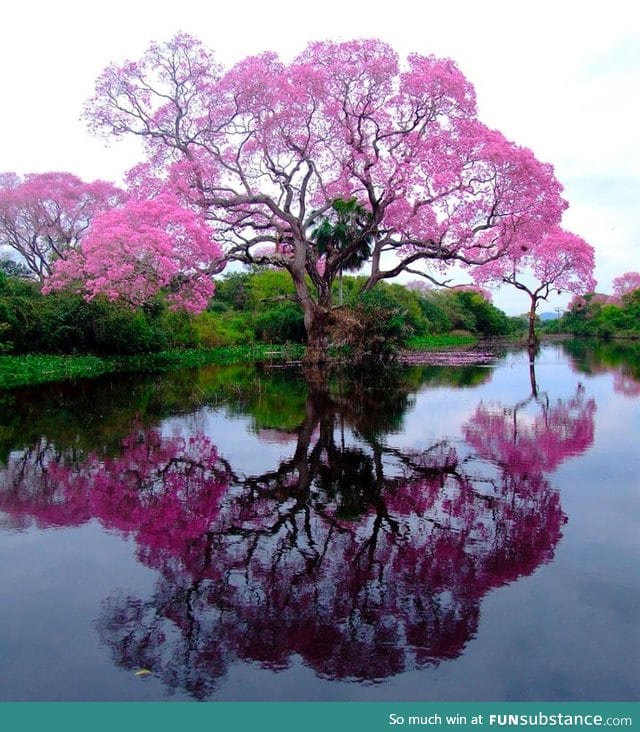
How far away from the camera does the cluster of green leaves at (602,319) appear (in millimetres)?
57406

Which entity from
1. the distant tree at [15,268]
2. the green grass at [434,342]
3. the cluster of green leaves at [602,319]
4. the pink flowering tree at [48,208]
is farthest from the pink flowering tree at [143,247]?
the cluster of green leaves at [602,319]

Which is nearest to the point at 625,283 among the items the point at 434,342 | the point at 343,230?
the point at 434,342

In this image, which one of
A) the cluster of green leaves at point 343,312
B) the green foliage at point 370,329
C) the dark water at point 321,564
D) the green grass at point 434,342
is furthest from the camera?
the green grass at point 434,342

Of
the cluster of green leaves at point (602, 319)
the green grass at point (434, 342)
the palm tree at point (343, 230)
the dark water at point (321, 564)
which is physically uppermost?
the palm tree at point (343, 230)

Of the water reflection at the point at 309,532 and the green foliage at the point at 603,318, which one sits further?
the green foliage at the point at 603,318

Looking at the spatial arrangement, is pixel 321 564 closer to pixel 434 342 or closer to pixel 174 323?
pixel 174 323

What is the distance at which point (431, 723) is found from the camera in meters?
3.25

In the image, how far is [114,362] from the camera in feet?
88.5

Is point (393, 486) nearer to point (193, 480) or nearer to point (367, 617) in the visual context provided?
point (193, 480)

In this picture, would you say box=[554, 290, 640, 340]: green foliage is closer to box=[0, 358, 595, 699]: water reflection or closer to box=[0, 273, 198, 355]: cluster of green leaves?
box=[0, 273, 198, 355]: cluster of green leaves

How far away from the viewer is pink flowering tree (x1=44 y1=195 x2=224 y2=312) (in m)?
18.5

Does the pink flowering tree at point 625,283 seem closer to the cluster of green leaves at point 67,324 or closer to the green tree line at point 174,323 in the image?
the green tree line at point 174,323

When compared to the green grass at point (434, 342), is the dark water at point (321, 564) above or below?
below

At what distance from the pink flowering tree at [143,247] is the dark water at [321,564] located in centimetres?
864
